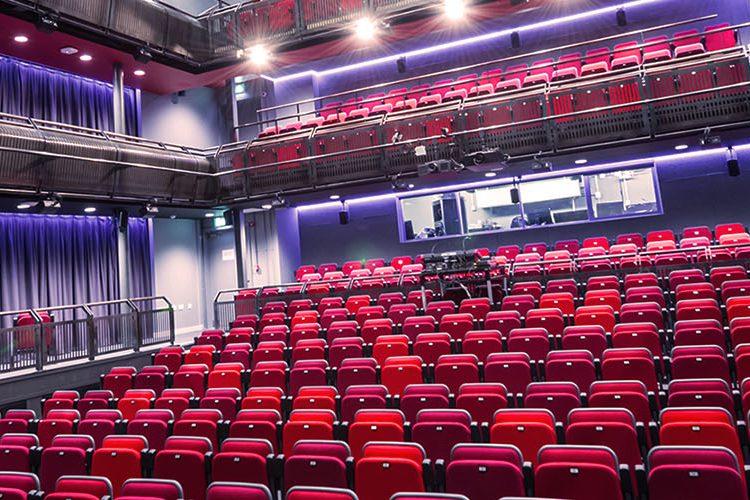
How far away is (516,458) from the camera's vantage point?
3.38m

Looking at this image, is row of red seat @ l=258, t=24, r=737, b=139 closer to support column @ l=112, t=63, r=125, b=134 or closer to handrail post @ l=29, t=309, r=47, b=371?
support column @ l=112, t=63, r=125, b=134

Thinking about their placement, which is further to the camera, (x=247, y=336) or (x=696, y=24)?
(x=696, y=24)

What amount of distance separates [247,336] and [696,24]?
1269 cm

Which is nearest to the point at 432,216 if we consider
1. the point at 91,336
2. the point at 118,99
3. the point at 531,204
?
the point at 531,204

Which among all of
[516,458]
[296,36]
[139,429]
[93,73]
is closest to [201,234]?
[93,73]

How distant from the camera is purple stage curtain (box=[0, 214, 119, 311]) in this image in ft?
35.5

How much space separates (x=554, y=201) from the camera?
12.8 metres

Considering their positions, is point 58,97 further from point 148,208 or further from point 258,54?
point 258,54

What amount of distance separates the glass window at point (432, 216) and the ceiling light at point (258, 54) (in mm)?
4910

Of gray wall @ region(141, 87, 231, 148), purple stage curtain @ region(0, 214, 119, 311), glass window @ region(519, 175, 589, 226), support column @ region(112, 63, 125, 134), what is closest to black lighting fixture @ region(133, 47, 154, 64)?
support column @ region(112, 63, 125, 134)

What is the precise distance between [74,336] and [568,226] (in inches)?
406

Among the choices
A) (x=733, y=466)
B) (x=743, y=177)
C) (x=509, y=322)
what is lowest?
(x=733, y=466)

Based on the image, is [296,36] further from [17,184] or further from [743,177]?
[743,177]

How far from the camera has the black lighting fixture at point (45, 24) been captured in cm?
970
